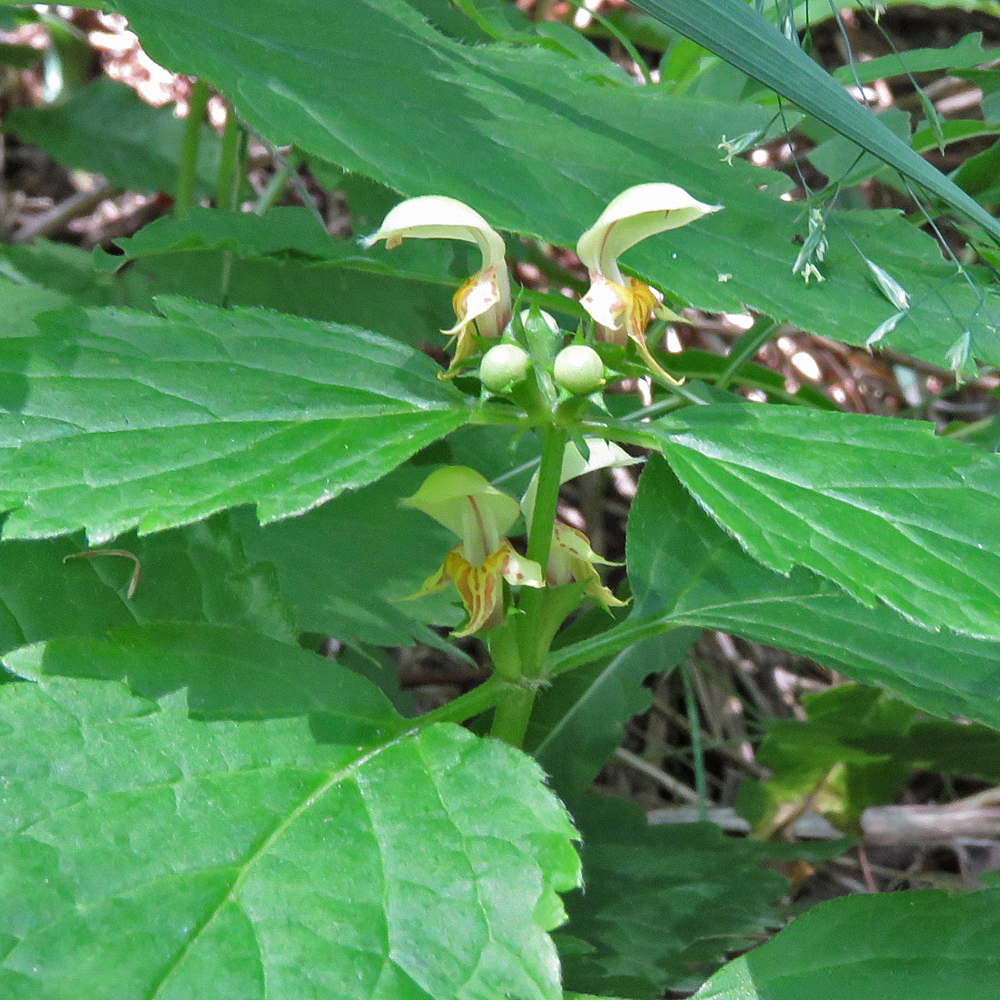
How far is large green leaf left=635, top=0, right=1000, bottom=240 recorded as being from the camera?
80 centimetres

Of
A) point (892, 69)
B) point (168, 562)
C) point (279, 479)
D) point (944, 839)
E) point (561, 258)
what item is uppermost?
point (892, 69)

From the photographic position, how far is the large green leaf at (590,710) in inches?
51.3

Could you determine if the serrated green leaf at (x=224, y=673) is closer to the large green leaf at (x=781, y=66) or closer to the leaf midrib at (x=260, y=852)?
the leaf midrib at (x=260, y=852)

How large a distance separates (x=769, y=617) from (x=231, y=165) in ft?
3.87

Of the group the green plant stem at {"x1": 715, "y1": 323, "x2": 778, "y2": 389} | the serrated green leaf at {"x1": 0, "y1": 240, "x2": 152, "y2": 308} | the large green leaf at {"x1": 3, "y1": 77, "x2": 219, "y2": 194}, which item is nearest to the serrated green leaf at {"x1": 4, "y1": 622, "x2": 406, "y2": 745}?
the green plant stem at {"x1": 715, "y1": 323, "x2": 778, "y2": 389}

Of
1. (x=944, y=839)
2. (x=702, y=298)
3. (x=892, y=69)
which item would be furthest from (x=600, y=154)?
(x=944, y=839)

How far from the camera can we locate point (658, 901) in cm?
117

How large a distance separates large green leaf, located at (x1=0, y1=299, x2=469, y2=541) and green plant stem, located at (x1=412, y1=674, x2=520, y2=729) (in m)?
0.21

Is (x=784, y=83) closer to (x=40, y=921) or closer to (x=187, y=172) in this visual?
(x=40, y=921)

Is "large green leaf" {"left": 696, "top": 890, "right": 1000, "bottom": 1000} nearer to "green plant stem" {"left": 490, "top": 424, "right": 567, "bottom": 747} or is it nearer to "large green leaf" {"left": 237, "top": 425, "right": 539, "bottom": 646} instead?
"green plant stem" {"left": 490, "top": 424, "right": 567, "bottom": 747}

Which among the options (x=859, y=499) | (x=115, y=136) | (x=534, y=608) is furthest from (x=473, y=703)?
(x=115, y=136)

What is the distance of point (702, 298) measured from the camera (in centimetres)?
95

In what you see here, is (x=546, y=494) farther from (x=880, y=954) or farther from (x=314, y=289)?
(x=314, y=289)

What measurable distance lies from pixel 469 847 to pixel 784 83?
1.90ft
